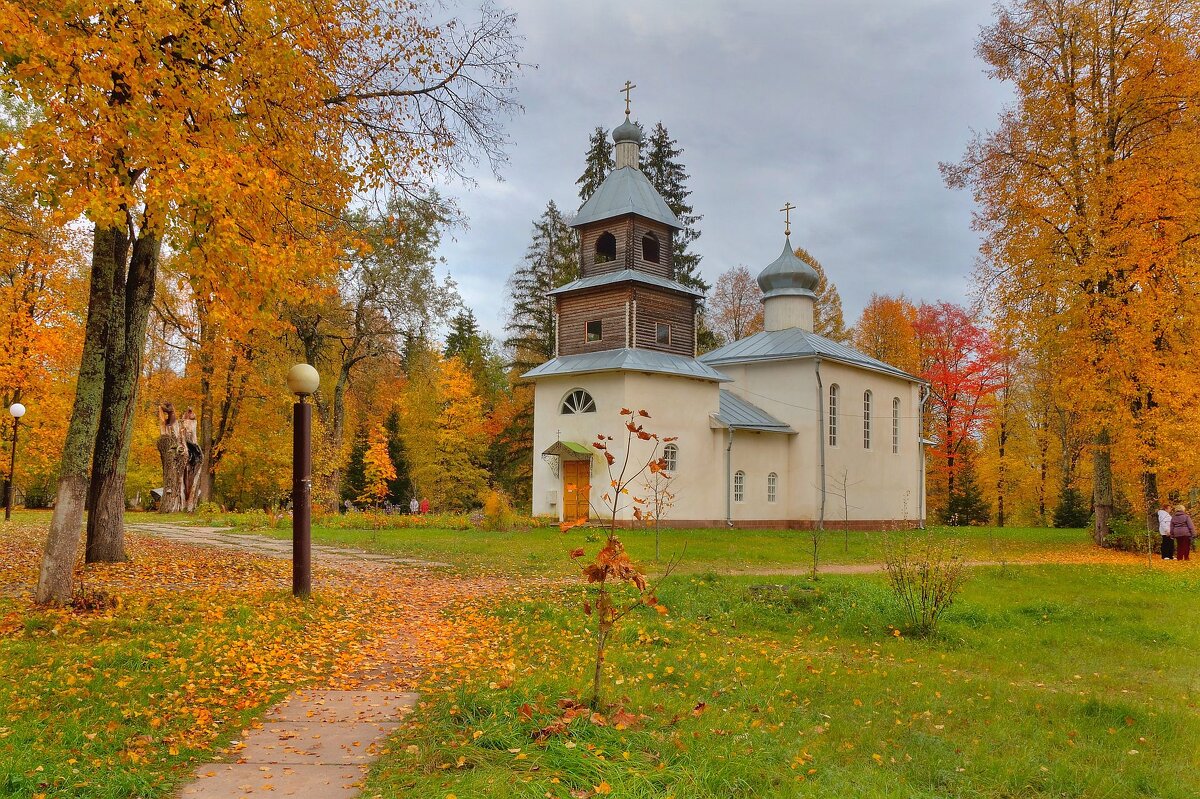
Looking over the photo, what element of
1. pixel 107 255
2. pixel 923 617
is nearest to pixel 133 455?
pixel 107 255

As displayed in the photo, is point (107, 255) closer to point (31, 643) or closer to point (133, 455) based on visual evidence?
point (31, 643)

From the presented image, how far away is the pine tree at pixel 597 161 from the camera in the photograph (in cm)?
3662

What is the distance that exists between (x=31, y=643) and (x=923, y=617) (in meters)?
7.91

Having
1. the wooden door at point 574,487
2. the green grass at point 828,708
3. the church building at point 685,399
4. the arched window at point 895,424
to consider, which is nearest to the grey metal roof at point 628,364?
the church building at point 685,399

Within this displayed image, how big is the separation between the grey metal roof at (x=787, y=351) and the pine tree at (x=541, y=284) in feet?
30.1

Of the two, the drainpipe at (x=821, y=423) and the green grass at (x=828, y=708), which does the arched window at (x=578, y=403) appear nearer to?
the drainpipe at (x=821, y=423)

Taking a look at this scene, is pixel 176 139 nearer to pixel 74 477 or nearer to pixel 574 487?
pixel 74 477

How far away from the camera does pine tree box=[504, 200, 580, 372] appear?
35594 millimetres

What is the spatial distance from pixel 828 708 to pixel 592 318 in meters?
19.6

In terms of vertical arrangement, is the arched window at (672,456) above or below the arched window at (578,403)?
below

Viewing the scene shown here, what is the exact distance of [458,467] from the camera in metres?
36.8

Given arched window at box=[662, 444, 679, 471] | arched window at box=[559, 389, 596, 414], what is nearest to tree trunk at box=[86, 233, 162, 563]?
arched window at box=[559, 389, 596, 414]

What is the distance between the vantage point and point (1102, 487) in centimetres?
1977

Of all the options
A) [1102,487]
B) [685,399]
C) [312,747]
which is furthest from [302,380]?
[1102,487]
